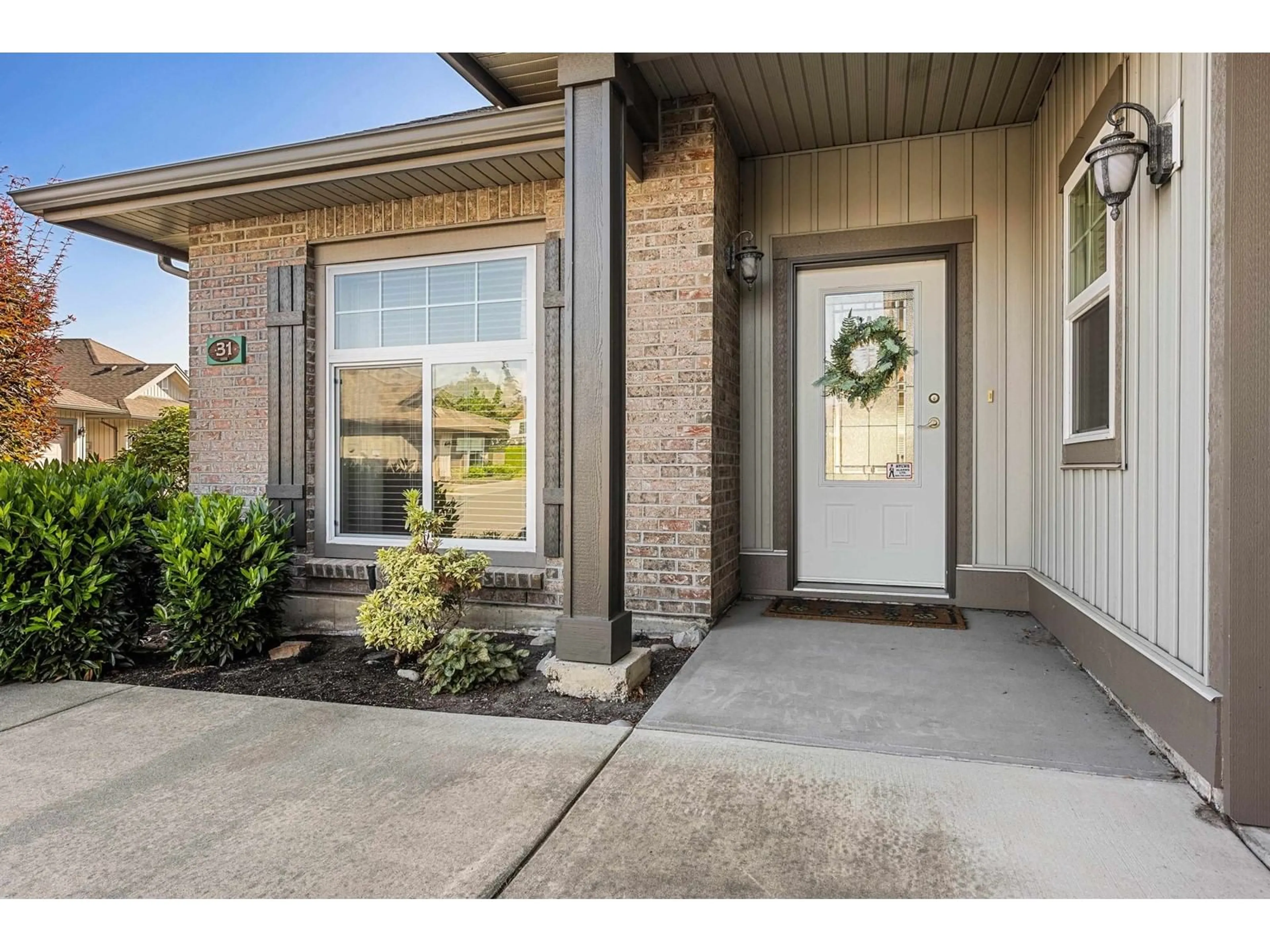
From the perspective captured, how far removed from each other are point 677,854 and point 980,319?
12.0ft

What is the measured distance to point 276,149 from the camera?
369cm

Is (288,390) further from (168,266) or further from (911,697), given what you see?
(911,697)

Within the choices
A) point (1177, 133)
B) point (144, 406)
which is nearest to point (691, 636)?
point (1177, 133)

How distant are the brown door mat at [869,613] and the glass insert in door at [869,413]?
81cm

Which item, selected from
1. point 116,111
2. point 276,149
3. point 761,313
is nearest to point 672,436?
point 761,313

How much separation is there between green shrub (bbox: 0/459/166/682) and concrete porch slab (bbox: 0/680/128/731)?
0.10m

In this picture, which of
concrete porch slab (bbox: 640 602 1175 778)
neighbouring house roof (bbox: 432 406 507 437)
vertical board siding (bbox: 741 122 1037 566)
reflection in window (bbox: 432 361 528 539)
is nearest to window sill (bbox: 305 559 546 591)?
reflection in window (bbox: 432 361 528 539)

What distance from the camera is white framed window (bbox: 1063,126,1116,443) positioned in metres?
2.66

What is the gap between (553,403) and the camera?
385 cm

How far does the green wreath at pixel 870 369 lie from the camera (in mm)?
4180

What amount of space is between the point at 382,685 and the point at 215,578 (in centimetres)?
118
